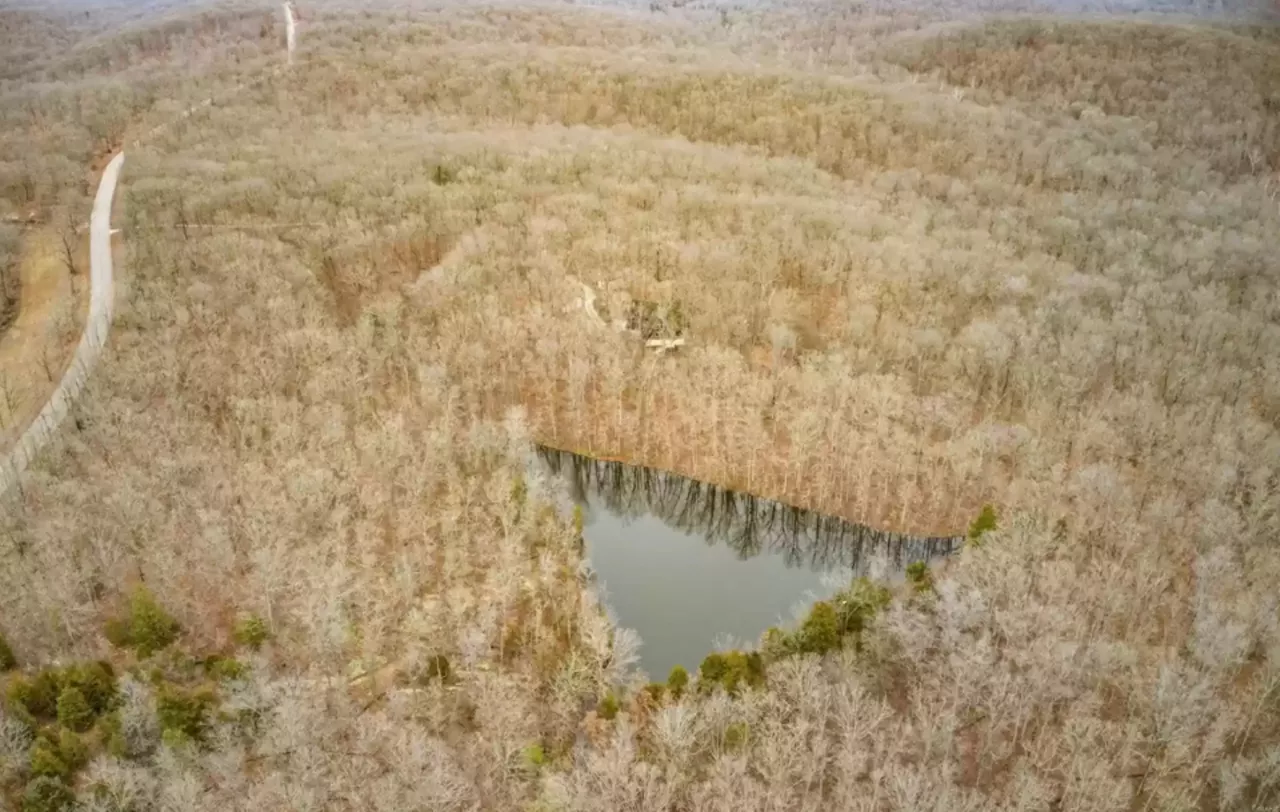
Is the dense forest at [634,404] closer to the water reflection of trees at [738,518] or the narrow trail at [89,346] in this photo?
the water reflection of trees at [738,518]

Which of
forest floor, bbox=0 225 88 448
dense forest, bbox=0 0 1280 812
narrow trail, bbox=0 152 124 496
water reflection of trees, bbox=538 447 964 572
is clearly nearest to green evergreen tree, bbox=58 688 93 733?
dense forest, bbox=0 0 1280 812

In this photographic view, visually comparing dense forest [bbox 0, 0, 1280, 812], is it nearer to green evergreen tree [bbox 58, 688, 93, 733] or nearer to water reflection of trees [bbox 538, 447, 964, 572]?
green evergreen tree [bbox 58, 688, 93, 733]

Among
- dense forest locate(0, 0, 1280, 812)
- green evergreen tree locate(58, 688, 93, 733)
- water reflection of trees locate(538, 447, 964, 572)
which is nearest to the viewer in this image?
dense forest locate(0, 0, 1280, 812)

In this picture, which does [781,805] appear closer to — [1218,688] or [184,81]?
[1218,688]

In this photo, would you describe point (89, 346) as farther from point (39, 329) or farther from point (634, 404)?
point (634, 404)

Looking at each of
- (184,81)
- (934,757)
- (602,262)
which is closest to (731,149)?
(602,262)

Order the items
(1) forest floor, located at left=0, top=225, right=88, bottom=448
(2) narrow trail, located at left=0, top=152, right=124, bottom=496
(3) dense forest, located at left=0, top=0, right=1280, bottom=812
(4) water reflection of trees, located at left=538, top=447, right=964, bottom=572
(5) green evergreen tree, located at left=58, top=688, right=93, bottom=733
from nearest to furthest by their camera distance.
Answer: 1. (3) dense forest, located at left=0, top=0, right=1280, bottom=812
2. (5) green evergreen tree, located at left=58, top=688, right=93, bottom=733
3. (2) narrow trail, located at left=0, top=152, right=124, bottom=496
4. (4) water reflection of trees, located at left=538, top=447, right=964, bottom=572
5. (1) forest floor, located at left=0, top=225, right=88, bottom=448
